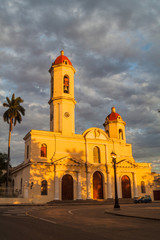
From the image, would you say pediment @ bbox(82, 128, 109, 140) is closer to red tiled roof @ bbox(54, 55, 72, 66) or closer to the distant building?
the distant building

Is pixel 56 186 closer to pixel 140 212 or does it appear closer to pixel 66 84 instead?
pixel 66 84

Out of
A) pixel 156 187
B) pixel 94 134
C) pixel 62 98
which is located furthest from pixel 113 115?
pixel 156 187

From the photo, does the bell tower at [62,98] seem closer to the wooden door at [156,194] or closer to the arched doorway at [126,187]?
the arched doorway at [126,187]

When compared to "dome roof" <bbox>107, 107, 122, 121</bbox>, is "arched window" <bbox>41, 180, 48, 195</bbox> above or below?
below

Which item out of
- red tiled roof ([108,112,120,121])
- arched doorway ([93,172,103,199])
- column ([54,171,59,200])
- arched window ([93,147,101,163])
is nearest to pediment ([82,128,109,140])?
arched window ([93,147,101,163])

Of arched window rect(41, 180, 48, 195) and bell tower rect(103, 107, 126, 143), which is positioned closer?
arched window rect(41, 180, 48, 195)

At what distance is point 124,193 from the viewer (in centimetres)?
4291

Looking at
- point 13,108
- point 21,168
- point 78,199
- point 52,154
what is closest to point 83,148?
point 52,154

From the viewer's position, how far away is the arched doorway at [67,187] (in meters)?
37.9

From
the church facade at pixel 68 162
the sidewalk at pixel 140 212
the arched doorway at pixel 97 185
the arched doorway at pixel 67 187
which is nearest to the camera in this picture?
the sidewalk at pixel 140 212

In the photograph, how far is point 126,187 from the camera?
143ft

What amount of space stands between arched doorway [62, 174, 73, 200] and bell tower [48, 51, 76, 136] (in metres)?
7.36

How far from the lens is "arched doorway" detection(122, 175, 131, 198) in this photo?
42.9 m

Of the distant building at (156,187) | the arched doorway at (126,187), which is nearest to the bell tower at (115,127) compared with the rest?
the arched doorway at (126,187)
